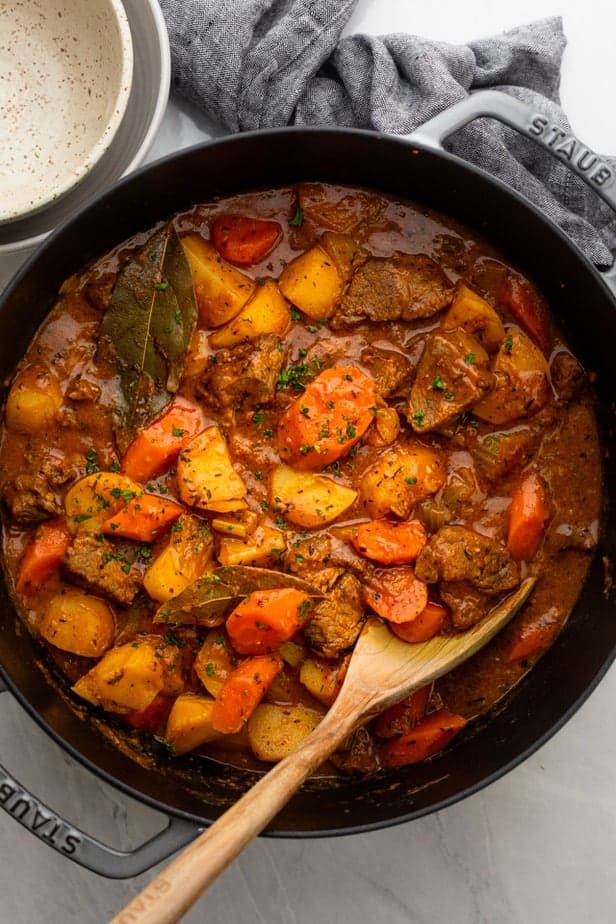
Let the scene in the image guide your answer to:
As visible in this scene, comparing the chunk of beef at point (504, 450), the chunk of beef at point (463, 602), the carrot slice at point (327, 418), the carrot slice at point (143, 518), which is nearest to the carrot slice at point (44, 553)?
the carrot slice at point (143, 518)

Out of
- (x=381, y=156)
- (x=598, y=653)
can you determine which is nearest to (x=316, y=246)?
(x=381, y=156)

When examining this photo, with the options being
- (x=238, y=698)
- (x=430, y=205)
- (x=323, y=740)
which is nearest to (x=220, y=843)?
(x=323, y=740)

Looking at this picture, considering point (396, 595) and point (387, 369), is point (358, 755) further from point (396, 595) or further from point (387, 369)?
point (387, 369)

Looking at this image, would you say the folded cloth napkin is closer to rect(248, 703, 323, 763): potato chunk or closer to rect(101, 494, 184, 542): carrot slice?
rect(101, 494, 184, 542): carrot slice

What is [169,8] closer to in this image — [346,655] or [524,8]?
[524,8]

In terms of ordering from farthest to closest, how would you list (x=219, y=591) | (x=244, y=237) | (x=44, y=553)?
(x=244, y=237), (x=44, y=553), (x=219, y=591)
